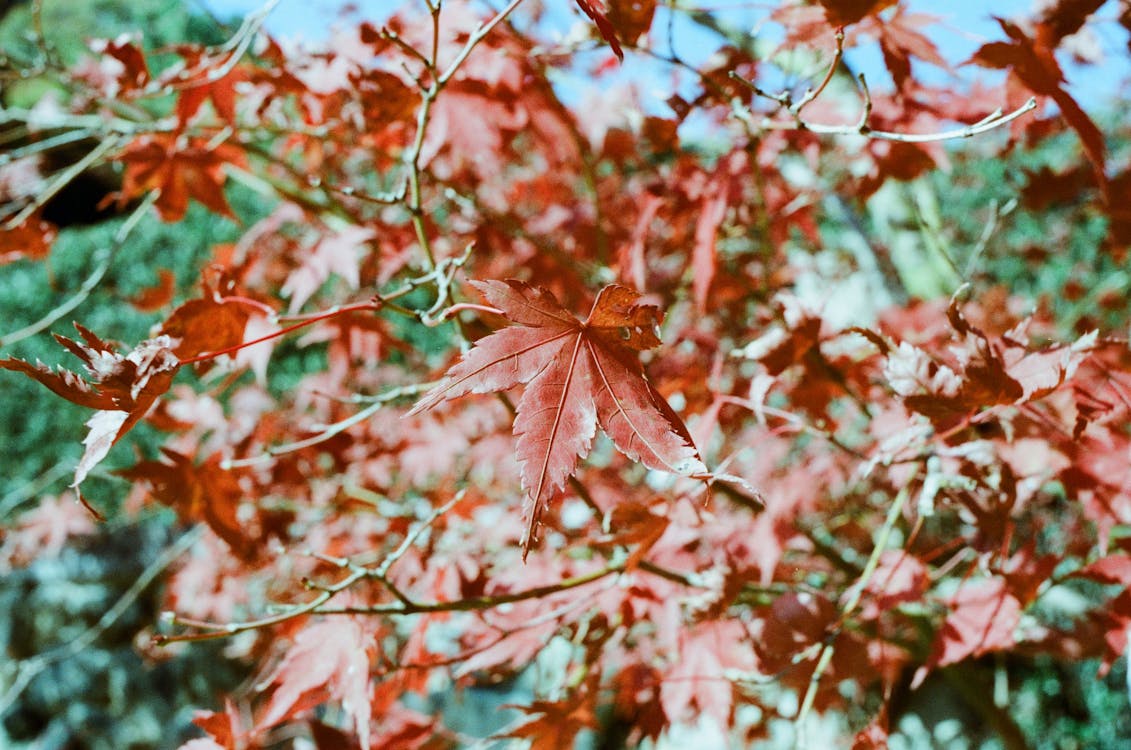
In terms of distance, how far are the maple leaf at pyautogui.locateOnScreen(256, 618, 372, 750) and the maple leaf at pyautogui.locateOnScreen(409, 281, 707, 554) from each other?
464mm

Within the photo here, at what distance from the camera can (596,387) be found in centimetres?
79

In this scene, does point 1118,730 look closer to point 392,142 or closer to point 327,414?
point 327,414

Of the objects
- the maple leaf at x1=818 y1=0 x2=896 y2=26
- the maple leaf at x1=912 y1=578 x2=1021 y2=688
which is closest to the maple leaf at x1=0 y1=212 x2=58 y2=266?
the maple leaf at x1=818 y1=0 x2=896 y2=26

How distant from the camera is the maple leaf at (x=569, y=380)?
727 mm

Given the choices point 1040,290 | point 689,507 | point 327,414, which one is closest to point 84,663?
point 327,414

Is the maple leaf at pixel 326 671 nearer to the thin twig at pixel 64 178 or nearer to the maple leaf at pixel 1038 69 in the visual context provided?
the thin twig at pixel 64 178

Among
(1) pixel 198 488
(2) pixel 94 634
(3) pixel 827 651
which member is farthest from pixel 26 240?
(3) pixel 827 651

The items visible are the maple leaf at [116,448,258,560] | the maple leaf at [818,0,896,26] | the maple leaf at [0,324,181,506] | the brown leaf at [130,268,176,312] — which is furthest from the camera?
the brown leaf at [130,268,176,312]

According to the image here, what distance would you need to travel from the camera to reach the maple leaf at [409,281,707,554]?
73 centimetres

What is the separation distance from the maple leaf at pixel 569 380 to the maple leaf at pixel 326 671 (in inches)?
18.3

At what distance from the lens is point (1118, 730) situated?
2.93 meters

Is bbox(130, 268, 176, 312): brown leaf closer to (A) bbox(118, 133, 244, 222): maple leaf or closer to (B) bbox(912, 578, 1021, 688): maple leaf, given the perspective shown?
(A) bbox(118, 133, 244, 222): maple leaf

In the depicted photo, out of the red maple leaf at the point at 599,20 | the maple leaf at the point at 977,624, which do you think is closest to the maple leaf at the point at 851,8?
the red maple leaf at the point at 599,20

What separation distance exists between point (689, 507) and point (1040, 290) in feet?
15.3
